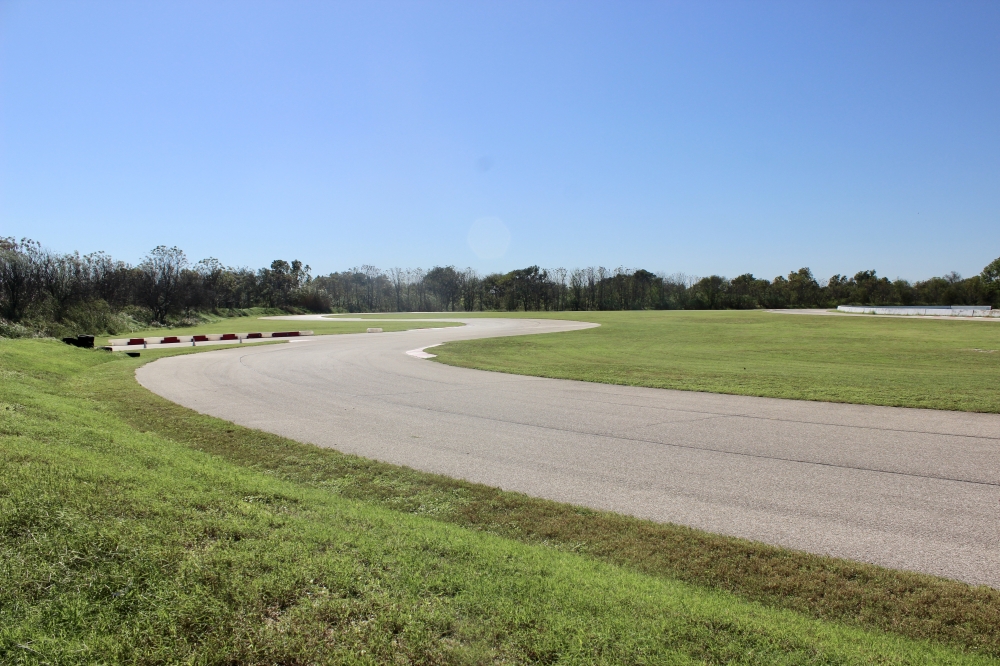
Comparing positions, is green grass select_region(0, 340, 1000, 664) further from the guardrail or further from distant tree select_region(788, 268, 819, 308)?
distant tree select_region(788, 268, 819, 308)

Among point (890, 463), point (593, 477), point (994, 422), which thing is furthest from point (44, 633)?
point (994, 422)

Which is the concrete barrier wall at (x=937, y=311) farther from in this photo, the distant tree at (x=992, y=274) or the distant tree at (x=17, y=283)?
the distant tree at (x=17, y=283)

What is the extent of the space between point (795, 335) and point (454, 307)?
96928 mm

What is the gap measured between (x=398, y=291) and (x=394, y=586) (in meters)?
127

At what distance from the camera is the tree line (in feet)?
151

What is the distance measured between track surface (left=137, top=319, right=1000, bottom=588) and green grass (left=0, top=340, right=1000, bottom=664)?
0.77 m

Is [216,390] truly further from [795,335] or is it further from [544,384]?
[795,335]

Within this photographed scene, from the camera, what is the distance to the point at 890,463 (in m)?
7.17

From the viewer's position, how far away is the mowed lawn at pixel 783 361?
1271 cm

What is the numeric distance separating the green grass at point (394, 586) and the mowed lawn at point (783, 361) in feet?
29.1

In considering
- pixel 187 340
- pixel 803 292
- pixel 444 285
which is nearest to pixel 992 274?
pixel 803 292

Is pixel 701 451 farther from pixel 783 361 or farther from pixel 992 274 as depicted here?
pixel 992 274

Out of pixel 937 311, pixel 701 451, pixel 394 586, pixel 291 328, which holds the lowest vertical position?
pixel 701 451

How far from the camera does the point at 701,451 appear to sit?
26.1ft
